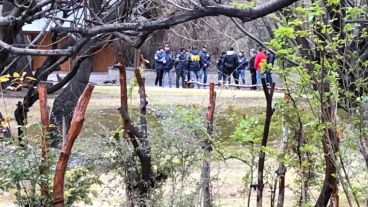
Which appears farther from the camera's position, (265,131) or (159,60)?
(159,60)

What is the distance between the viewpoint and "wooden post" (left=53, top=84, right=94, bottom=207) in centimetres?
354

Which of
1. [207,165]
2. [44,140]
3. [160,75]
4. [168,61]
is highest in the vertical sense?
[168,61]

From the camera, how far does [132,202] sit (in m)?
4.79

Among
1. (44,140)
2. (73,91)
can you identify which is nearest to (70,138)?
(44,140)

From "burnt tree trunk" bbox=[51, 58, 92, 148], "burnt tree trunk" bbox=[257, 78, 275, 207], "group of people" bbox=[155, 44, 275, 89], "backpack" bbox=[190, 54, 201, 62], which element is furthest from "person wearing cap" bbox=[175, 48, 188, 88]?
"burnt tree trunk" bbox=[257, 78, 275, 207]

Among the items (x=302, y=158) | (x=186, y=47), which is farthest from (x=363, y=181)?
(x=186, y=47)

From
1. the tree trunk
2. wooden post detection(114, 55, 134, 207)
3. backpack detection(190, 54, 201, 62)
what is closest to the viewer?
the tree trunk

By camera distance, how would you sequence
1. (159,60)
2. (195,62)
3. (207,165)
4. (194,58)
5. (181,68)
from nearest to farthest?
1. (207,165)
2. (194,58)
3. (195,62)
4. (159,60)
5. (181,68)

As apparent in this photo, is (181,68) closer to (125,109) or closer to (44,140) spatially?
(125,109)

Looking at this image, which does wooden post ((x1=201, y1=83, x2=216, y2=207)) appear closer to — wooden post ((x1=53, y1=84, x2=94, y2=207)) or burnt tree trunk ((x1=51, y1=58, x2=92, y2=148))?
wooden post ((x1=53, y1=84, x2=94, y2=207))

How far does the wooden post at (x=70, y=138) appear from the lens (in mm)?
3541

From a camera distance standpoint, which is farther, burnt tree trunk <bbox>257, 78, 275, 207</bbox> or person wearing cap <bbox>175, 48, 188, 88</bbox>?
person wearing cap <bbox>175, 48, 188, 88</bbox>

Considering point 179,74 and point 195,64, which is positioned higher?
point 195,64

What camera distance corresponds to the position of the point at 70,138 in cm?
360
